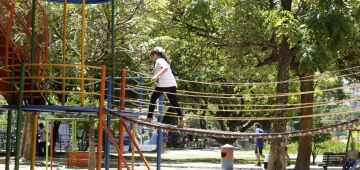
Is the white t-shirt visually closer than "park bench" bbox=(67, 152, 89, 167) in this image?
Yes

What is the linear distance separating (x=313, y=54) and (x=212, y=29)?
621 centimetres

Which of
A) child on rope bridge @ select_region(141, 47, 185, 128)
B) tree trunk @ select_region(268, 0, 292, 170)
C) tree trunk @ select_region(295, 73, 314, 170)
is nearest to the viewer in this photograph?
child on rope bridge @ select_region(141, 47, 185, 128)

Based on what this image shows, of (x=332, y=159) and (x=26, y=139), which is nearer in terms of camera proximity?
(x=332, y=159)

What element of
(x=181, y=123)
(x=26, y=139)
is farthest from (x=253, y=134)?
(x=26, y=139)

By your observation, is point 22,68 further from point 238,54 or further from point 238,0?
point 238,54

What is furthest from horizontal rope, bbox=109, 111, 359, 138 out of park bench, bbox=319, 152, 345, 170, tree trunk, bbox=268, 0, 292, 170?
park bench, bbox=319, 152, 345, 170

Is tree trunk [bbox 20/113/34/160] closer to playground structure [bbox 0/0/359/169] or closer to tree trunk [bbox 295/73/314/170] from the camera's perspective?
tree trunk [bbox 295/73/314/170]

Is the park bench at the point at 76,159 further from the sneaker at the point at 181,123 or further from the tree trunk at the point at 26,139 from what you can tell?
the sneaker at the point at 181,123

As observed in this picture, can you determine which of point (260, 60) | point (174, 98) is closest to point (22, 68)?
point (174, 98)

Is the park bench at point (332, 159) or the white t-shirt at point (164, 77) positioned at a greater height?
the white t-shirt at point (164, 77)

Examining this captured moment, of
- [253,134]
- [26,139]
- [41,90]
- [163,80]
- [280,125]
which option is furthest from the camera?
[26,139]

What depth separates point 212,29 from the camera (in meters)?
22.1

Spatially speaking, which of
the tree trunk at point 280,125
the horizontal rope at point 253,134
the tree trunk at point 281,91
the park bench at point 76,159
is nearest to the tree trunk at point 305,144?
the tree trunk at point 281,91

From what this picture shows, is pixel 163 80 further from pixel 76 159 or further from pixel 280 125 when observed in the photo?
pixel 76 159
